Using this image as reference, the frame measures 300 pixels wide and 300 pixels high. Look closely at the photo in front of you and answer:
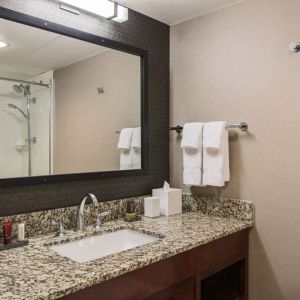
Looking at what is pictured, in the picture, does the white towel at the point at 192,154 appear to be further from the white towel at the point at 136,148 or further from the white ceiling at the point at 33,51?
the white ceiling at the point at 33,51

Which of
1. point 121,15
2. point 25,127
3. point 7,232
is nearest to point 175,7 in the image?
point 121,15

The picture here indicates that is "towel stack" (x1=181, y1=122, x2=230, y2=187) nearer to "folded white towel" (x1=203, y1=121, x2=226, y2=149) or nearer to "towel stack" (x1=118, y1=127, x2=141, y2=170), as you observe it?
"folded white towel" (x1=203, y1=121, x2=226, y2=149)

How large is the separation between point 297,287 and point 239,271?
319 mm

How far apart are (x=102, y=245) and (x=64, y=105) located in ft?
2.49

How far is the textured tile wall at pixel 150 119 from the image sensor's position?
1.47 m

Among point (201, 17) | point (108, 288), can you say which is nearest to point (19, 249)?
point (108, 288)

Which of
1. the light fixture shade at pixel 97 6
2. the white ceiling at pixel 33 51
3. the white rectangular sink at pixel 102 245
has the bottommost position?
the white rectangular sink at pixel 102 245

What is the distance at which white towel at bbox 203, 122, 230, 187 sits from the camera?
70.5 inches

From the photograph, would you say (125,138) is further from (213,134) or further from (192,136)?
(213,134)

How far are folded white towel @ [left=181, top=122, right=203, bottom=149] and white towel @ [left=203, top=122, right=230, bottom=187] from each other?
0.13 feet

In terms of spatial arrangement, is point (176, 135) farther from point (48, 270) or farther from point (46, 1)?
point (48, 270)

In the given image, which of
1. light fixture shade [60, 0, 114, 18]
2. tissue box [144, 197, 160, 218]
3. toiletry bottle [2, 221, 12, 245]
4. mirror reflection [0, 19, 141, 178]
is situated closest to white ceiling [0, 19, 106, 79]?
mirror reflection [0, 19, 141, 178]

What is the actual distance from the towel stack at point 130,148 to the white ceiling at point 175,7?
752 millimetres

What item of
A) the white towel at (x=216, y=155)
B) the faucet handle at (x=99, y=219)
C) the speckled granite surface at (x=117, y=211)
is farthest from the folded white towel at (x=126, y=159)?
the white towel at (x=216, y=155)
